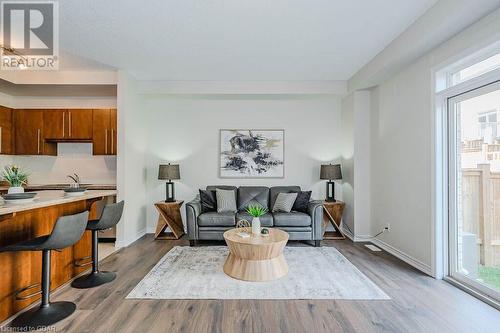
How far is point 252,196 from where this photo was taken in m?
4.67

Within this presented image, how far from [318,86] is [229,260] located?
11.3 feet

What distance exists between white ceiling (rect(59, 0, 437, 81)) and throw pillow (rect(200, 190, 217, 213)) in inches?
82.5

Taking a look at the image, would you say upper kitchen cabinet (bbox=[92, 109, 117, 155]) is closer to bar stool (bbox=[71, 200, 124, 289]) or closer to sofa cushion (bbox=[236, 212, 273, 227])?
bar stool (bbox=[71, 200, 124, 289])

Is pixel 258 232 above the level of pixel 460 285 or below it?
above

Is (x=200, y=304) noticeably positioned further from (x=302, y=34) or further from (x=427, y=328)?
(x=302, y=34)

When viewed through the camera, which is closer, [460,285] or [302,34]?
[460,285]

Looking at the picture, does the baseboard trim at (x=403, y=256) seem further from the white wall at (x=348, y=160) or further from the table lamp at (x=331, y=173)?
the table lamp at (x=331, y=173)

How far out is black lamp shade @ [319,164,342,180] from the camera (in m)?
4.60

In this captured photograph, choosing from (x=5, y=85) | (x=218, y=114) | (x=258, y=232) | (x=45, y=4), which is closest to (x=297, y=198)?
(x=258, y=232)

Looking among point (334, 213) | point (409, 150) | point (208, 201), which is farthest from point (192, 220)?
point (409, 150)

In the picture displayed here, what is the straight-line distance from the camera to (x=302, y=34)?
3.02 meters

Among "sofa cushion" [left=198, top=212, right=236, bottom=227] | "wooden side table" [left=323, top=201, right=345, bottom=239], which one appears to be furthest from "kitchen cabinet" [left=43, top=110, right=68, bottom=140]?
"wooden side table" [left=323, top=201, right=345, bottom=239]

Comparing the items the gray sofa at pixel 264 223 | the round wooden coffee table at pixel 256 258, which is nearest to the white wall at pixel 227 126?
the gray sofa at pixel 264 223

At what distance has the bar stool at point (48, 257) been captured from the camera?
204cm
